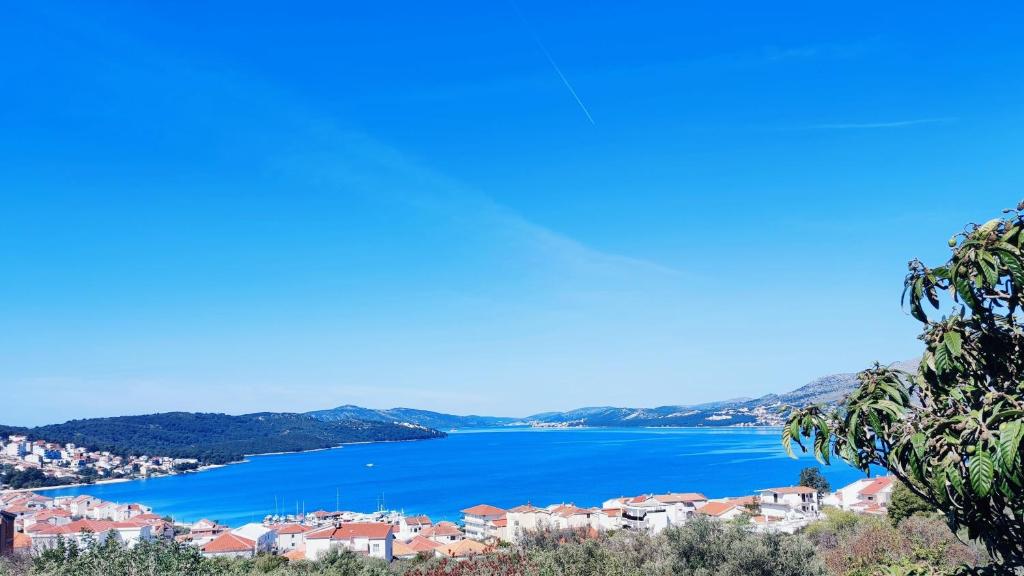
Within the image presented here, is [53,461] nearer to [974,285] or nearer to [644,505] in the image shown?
[644,505]

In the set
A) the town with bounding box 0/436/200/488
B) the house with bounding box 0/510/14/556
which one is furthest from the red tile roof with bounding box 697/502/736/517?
the town with bounding box 0/436/200/488

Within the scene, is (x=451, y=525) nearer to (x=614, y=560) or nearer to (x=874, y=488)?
(x=874, y=488)

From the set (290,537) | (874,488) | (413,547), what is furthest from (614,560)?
(874,488)

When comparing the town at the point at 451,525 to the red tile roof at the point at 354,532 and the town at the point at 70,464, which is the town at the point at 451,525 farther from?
the town at the point at 70,464

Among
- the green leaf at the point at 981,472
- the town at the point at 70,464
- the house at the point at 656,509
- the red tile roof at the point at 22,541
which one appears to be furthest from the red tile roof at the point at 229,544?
the town at the point at 70,464

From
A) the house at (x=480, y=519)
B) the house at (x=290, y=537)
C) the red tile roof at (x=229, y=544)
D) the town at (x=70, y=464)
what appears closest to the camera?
the red tile roof at (x=229, y=544)

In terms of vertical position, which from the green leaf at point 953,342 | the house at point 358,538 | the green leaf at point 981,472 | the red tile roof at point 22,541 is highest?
the green leaf at point 953,342

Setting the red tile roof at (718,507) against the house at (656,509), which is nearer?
the red tile roof at (718,507)

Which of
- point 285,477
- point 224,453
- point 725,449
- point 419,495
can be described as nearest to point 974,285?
point 419,495
